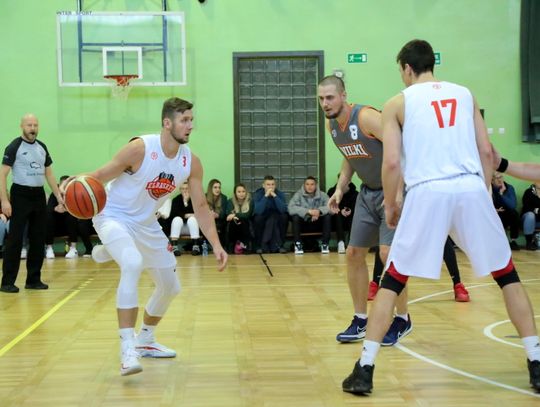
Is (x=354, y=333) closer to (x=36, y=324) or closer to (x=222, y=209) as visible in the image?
(x=36, y=324)

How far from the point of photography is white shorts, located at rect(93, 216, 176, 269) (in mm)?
5321

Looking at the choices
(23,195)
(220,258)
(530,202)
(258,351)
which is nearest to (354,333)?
(258,351)

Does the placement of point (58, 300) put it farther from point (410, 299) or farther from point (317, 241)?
point (317, 241)

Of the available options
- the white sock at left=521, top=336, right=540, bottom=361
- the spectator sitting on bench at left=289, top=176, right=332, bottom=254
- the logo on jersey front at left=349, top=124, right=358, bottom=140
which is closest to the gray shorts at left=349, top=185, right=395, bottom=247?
the logo on jersey front at left=349, top=124, right=358, bottom=140

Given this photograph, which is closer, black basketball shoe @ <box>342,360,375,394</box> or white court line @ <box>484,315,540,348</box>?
black basketball shoe @ <box>342,360,375,394</box>

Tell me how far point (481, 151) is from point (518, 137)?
11.5 meters

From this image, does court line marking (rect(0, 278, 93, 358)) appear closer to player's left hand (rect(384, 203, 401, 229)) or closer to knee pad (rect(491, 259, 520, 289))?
player's left hand (rect(384, 203, 401, 229))

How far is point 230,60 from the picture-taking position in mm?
15359

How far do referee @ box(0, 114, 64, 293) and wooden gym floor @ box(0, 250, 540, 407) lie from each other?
50 cm

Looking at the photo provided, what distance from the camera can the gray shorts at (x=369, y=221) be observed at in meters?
6.14

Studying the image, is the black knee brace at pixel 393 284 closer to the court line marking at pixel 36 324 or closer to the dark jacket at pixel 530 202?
the court line marking at pixel 36 324

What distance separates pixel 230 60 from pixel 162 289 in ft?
33.7

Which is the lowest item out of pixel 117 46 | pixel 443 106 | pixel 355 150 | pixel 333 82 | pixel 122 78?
pixel 355 150

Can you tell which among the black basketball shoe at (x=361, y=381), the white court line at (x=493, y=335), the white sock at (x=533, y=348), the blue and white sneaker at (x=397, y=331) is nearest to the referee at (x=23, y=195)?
the blue and white sneaker at (x=397, y=331)
